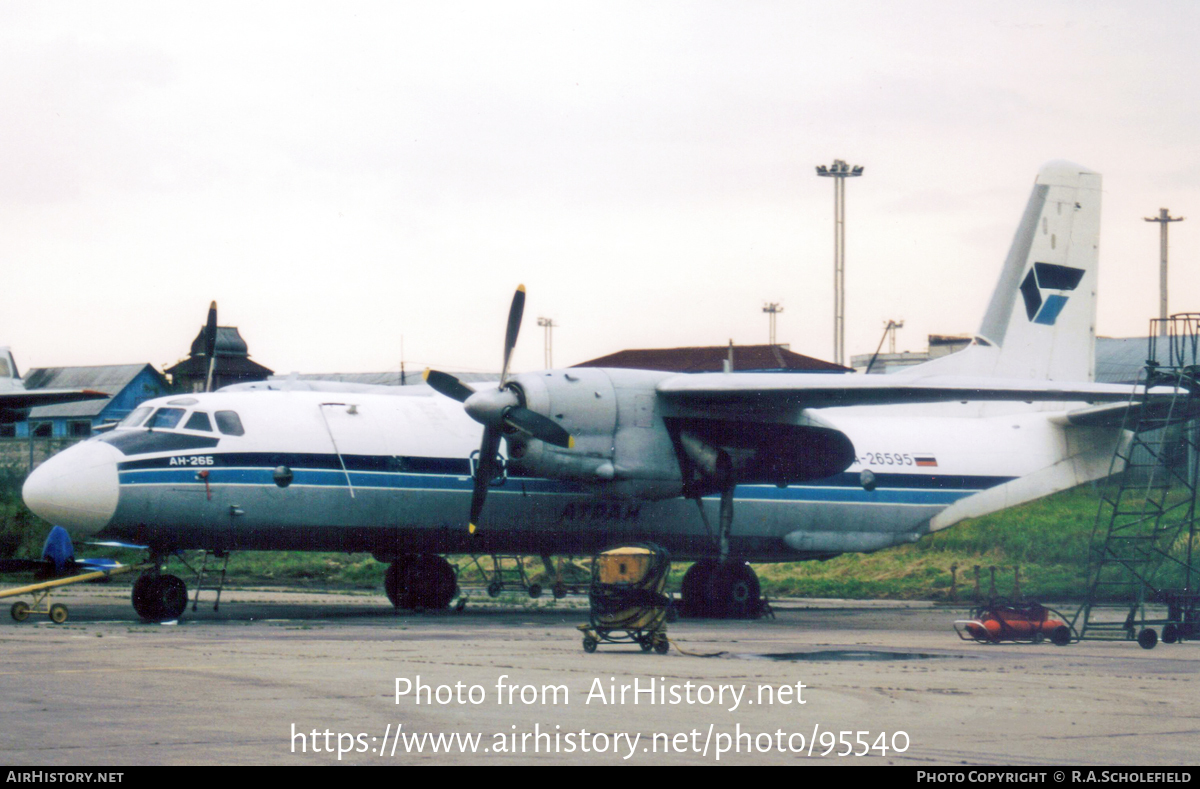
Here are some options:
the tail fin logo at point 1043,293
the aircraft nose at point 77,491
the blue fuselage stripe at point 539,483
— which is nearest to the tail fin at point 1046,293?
the tail fin logo at point 1043,293

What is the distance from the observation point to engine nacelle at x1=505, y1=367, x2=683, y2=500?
2184 centimetres

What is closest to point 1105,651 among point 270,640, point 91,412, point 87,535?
point 270,640

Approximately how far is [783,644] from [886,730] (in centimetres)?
847

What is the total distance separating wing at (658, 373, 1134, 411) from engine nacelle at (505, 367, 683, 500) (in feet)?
2.04

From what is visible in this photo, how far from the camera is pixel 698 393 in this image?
2272cm

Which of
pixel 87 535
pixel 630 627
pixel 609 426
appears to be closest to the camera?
pixel 630 627

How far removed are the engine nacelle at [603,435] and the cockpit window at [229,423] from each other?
429cm

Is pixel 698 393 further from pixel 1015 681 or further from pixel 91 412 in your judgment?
pixel 91 412

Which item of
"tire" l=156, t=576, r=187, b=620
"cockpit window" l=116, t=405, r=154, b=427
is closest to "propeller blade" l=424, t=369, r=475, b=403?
"cockpit window" l=116, t=405, r=154, b=427

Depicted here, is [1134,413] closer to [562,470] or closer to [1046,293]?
[1046,293]

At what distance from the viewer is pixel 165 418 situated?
21.7 metres

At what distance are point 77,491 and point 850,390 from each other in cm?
1223

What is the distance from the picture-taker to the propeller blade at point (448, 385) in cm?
2317

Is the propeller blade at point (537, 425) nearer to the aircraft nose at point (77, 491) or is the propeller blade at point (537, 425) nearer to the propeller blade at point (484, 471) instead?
the propeller blade at point (484, 471)
